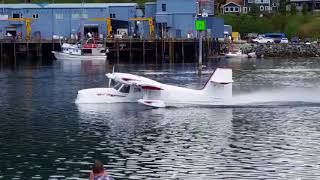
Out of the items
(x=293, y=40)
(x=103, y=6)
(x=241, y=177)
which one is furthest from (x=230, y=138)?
(x=293, y=40)

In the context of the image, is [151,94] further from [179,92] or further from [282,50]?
[282,50]

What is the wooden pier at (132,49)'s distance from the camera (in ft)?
444

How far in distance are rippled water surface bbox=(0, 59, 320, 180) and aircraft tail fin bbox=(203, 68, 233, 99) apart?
1.21 metres

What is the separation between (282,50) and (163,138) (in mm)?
125952

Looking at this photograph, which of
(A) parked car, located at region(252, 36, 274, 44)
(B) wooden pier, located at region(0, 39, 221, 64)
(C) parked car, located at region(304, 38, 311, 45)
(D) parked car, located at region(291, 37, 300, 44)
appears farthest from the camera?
(D) parked car, located at region(291, 37, 300, 44)

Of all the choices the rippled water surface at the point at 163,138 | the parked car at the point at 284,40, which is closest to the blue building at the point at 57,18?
the parked car at the point at 284,40

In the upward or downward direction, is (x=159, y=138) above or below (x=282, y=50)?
below

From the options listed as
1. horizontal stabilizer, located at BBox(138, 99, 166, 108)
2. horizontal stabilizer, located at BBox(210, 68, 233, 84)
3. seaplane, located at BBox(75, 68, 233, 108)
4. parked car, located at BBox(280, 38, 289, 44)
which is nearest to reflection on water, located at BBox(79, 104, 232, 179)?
horizontal stabilizer, located at BBox(138, 99, 166, 108)

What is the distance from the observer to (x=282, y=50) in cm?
15875

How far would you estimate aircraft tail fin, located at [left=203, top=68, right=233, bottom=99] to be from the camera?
47500 millimetres

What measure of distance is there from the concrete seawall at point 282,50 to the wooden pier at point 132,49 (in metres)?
17.2

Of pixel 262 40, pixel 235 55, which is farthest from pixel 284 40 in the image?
pixel 235 55

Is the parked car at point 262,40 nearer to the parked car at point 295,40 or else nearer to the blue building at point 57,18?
the parked car at point 295,40

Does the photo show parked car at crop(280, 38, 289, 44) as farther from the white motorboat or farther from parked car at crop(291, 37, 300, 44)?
the white motorboat
